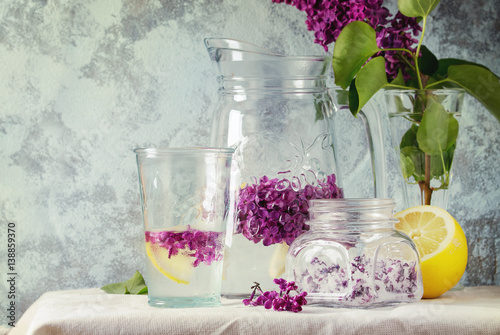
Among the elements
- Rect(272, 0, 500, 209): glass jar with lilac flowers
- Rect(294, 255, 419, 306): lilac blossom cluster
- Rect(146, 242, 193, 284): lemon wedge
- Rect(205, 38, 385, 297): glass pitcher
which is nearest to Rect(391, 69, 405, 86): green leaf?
Rect(272, 0, 500, 209): glass jar with lilac flowers

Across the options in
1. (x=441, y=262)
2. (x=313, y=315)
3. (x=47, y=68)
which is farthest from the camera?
(x=47, y=68)

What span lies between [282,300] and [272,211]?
0.12 metres

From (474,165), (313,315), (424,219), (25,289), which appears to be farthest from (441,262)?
(25,289)

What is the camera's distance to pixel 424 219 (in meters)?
0.73

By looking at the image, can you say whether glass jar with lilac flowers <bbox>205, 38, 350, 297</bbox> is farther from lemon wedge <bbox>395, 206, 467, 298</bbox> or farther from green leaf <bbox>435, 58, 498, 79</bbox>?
green leaf <bbox>435, 58, 498, 79</bbox>

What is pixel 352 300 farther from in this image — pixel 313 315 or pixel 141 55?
pixel 141 55

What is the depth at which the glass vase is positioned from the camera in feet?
2.51

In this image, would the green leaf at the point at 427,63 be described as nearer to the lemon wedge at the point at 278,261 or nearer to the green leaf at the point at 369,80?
the green leaf at the point at 369,80

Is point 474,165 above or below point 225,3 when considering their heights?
below

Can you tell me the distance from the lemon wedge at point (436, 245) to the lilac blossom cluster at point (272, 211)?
0.45 ft

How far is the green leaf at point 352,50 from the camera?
29.0 inches

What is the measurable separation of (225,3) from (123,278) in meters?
0.48

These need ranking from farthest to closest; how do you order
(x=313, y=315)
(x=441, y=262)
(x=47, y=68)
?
(x=47, y=68) → (x=441, y=262) → (x=313, y=315)

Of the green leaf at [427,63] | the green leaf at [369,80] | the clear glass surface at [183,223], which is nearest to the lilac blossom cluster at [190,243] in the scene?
the clear glass surface at [183,223]
